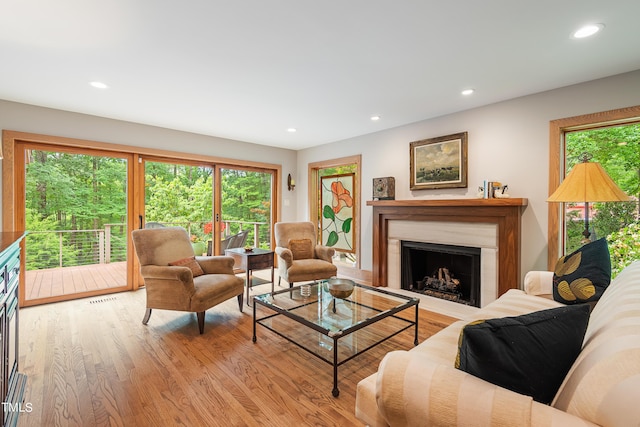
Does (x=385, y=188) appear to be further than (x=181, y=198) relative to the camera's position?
No

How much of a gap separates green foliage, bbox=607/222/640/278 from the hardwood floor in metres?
1.63

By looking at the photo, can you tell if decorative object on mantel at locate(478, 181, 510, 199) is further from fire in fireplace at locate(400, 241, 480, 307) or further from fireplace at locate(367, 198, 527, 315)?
fire in fireplace at locate(400, 241, 480, 307)

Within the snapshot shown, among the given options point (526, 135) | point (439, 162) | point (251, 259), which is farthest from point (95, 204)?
point (526, 135)

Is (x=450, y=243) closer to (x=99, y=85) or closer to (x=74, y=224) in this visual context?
(x=99, y=85)

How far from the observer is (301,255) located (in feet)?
13.5

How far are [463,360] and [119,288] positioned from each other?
4.46 meters

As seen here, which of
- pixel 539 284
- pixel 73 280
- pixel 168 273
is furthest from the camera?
pixel 73 280

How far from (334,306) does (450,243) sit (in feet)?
5.91

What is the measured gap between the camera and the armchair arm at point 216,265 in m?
3.21

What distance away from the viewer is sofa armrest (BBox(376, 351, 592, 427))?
78cm

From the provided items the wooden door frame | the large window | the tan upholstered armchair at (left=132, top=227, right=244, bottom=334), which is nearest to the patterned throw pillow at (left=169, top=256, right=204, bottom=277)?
the tan upholstered armchair at (left=132, top=227, right=244, bottom=334)

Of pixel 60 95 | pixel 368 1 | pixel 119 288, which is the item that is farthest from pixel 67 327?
pixel 368 1

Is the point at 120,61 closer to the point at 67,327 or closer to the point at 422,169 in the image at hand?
the point at 67,327

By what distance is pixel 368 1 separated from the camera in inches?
66.7
